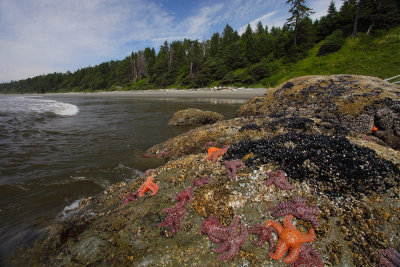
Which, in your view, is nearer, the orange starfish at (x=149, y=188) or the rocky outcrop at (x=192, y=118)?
the orange starfish at (x=149, y=188)

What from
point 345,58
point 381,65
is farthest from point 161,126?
point 345,58

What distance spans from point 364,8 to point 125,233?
6064 centimetres

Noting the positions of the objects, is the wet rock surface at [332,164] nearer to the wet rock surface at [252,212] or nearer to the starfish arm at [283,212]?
the wet rock surface at [252,212]

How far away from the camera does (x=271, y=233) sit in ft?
9.34

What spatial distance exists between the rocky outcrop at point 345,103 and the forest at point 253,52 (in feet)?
109

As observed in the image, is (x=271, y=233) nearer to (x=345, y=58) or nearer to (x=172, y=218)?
(x=172, y=218)

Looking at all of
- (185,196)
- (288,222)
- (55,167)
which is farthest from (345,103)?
(55,167)

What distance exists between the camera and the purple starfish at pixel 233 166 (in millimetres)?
3945

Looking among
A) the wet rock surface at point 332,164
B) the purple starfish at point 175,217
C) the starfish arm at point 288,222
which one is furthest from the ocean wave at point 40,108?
the starfish arm at point 288,222

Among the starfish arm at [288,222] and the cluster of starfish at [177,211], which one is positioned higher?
the starfish arm at [288,222]

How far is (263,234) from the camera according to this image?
2.82m

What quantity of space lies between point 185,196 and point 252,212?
53.6 inches

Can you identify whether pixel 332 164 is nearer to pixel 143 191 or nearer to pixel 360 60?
pixel 143 191

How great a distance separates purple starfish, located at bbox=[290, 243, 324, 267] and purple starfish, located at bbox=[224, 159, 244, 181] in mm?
1731
